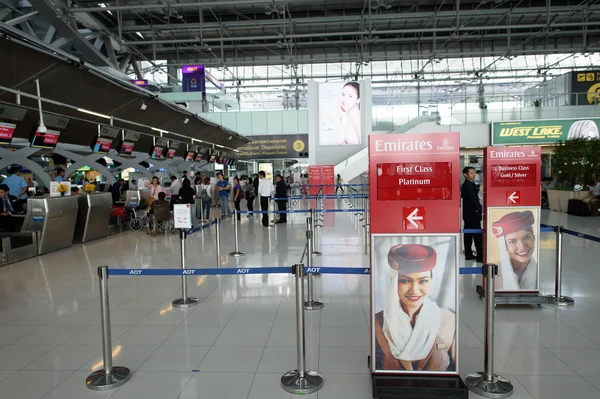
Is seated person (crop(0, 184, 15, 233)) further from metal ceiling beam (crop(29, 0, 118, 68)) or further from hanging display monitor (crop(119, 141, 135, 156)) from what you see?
metal ceiling beam (crop(29, 0, 118, 68))

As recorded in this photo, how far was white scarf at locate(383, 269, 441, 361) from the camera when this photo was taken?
3.37 metres

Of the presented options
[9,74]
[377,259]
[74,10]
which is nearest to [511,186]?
[377,259]

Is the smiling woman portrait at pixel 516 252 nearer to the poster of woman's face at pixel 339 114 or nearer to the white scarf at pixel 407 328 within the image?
the white scarf at pixel 407 328

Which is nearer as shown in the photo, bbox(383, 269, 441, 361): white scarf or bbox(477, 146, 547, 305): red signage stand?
bbox(383, 269, 441, 361): white scarf

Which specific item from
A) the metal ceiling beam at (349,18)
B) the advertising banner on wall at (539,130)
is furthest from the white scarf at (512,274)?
the advertising banner on wall at (539,130)

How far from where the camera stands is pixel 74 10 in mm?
15609

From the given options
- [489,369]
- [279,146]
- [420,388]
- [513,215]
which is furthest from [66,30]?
[489,369]

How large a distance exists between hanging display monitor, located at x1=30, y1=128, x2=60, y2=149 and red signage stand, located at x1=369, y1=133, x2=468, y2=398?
8.76 m

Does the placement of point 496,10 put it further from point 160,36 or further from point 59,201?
point 59,201

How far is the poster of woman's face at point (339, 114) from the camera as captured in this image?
92.1ft

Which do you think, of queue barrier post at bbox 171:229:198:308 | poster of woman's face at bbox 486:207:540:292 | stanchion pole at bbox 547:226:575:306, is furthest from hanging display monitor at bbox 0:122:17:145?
stanchion pole at bbox 547:226:575:306

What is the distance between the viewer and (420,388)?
3264 mm

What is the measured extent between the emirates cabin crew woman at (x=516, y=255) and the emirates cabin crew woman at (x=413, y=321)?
2449 millimetres

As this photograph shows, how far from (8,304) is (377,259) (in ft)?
17.0
